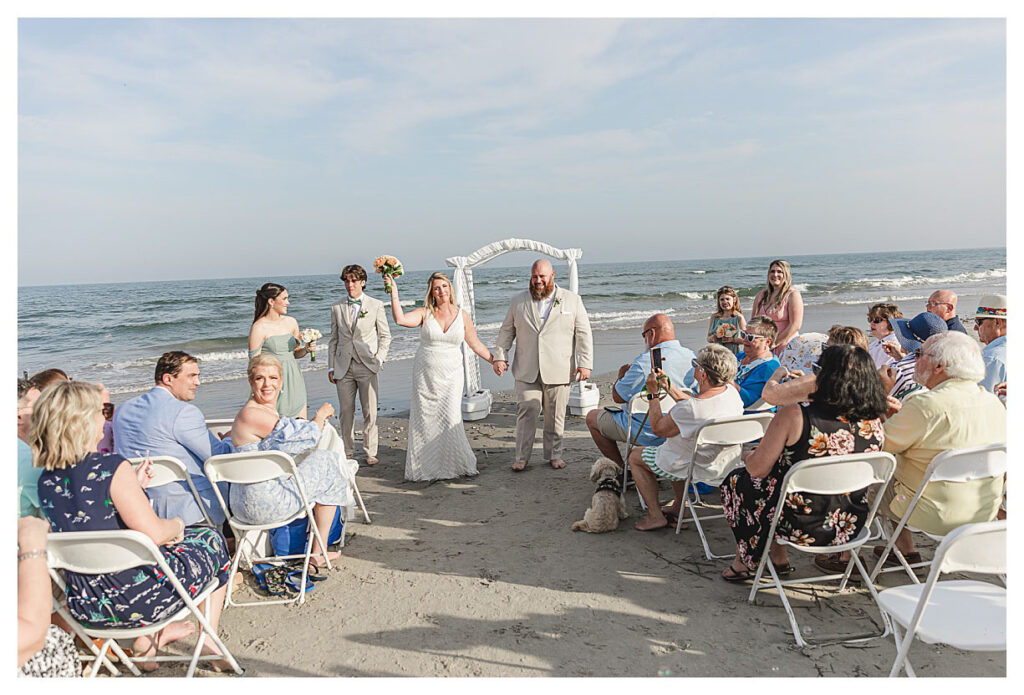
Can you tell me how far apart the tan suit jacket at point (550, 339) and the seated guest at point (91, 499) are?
11.1ft

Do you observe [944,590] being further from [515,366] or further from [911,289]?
[911,289]

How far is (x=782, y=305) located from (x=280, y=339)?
4.43 meters

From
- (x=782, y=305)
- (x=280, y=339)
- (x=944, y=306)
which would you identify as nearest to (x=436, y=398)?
(x=280, y=339)

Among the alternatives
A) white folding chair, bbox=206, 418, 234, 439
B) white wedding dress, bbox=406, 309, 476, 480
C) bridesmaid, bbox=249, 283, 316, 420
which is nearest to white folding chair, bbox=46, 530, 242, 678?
white folding chair, bbox=206, 418, 234, 439

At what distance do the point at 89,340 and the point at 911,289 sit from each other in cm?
3216

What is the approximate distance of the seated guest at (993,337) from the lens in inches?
157

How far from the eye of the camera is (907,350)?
4.44 m

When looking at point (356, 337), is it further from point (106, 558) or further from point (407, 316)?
point (106, 558)

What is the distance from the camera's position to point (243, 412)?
3.57 meters

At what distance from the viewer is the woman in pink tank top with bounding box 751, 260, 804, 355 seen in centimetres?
560

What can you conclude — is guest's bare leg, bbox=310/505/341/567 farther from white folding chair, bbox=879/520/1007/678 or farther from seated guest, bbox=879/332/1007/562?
seated guest, bbox=879/332/1007/562

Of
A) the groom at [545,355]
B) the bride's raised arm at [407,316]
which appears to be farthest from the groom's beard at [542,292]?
the bride's raised arm at [407,316]

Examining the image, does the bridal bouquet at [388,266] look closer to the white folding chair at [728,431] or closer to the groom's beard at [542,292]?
the groom's beard at [542,292]
